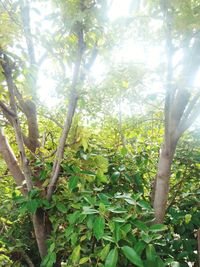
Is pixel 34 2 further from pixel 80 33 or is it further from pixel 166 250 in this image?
pixel 166 250

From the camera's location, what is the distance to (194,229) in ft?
5.85

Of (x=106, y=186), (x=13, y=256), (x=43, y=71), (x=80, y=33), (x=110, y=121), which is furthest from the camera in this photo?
(x=110, y=121)

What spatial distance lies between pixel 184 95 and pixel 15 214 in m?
1.58

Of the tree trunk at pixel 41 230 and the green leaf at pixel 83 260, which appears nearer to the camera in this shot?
the green leaf at pixel 83 260

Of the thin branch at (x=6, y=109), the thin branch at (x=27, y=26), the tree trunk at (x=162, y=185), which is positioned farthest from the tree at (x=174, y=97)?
the thin branch at (x=6, y=109)

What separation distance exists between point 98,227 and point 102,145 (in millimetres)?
957

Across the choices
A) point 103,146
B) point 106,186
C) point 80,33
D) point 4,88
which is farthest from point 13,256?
point 80,33

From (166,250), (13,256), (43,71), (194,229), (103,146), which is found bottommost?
(13,256)

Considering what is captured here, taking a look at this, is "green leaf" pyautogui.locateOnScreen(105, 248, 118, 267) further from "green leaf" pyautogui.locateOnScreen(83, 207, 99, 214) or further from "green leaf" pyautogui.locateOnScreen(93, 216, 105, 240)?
"green leaf" pyautogui.locateOnScreen(83, 207, 99, 214)

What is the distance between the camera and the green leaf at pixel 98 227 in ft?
3.87

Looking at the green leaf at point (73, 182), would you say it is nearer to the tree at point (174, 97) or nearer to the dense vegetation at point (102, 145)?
the dense vegetation at point (102, 145)

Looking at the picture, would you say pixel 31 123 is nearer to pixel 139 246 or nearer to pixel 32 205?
pixel 32 205

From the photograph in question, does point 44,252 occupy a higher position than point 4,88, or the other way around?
point 4,88

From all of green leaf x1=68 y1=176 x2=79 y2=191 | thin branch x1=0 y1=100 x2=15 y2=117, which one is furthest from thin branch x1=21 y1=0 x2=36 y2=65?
green leaf x1=68 y1=176 x2=79 y2=191
